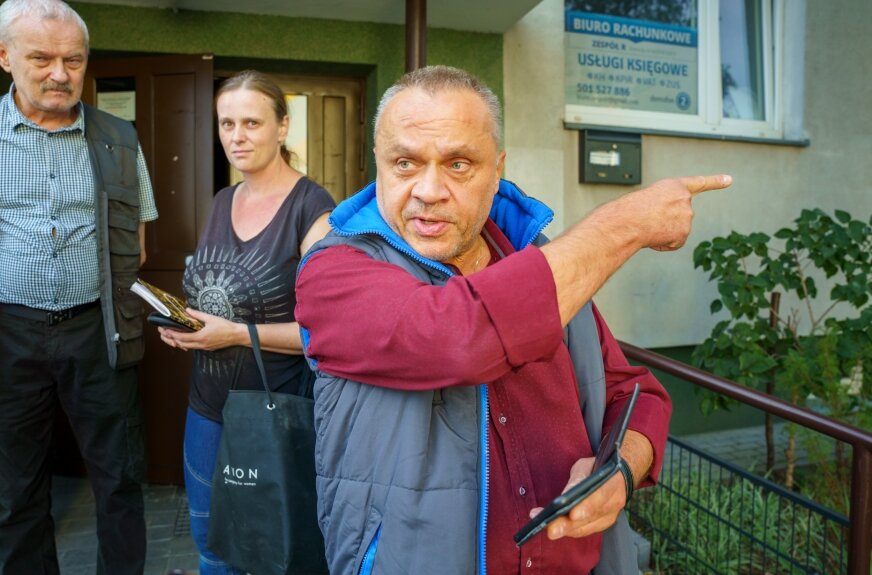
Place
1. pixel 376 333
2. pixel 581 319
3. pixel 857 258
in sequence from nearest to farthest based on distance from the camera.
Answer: pixel 376 333 < pixel 581 319 < pixel 857 258

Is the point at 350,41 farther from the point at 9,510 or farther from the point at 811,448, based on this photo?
the point at 811,448

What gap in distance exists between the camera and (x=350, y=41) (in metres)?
4.29

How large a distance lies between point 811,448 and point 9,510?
361cm

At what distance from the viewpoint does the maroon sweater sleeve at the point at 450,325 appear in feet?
3.31

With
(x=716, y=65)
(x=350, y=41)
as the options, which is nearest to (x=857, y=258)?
(x=716, y=65)

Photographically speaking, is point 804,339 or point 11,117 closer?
point 11,117

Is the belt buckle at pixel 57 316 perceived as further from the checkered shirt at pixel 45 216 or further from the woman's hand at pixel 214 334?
the woman's hand at pixel 214 334

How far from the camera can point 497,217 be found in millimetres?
1538

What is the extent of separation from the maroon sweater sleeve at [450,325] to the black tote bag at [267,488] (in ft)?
2.86

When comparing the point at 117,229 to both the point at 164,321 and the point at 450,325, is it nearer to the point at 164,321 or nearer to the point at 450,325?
the point at 164,321

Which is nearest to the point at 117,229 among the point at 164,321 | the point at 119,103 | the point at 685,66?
the point at 164,321

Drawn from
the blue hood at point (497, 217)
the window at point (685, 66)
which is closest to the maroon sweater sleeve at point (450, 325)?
the blue hood at point (497, 217)

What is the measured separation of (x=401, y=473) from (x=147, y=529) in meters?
3.10

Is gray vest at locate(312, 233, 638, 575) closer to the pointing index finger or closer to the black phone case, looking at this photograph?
the pointing index finger
